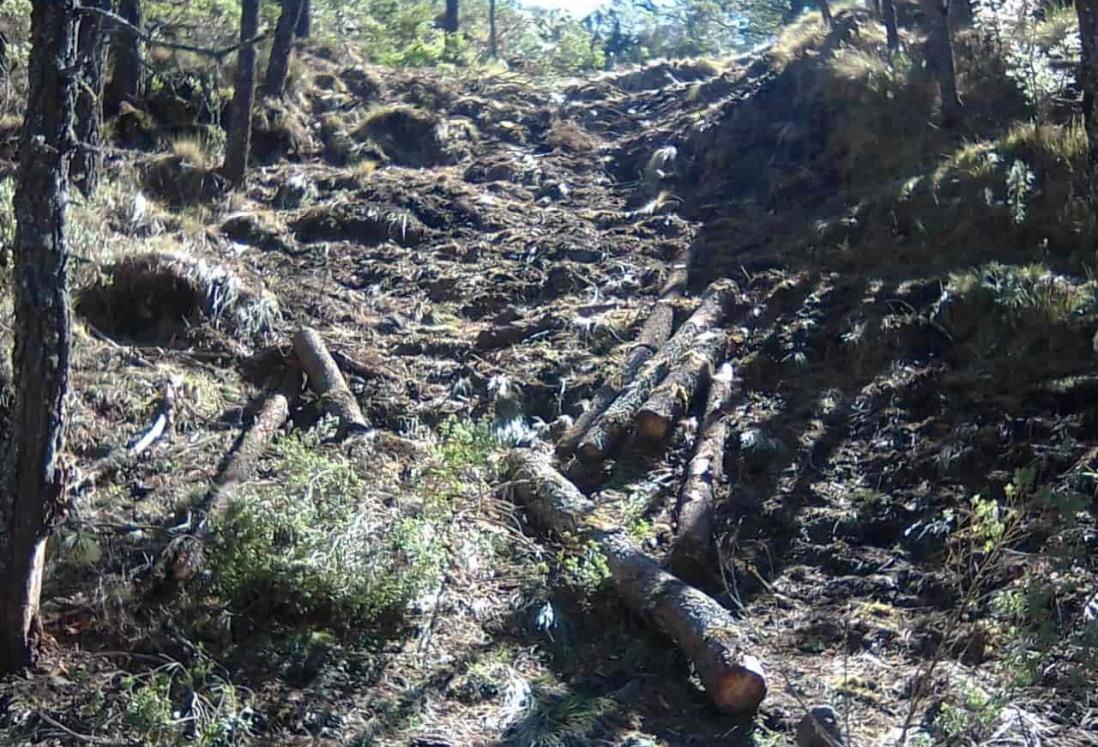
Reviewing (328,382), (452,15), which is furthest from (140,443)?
(452,15)

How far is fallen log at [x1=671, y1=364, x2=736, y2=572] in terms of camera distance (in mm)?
6746

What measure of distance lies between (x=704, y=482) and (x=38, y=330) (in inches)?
159

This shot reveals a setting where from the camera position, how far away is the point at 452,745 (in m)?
5.27

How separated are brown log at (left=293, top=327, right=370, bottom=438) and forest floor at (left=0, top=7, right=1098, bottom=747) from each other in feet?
0.60

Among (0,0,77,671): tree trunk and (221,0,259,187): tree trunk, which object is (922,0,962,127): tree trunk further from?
(0,0,77,671): tree trunk

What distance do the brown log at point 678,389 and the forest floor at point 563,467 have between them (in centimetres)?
16

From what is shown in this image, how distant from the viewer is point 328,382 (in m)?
8.54

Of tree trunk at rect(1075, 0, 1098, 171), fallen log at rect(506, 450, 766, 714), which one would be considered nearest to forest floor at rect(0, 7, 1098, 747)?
fallen log at rect(506, 450, 766, 714)

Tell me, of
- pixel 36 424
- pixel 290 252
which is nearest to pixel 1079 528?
pixel 36 424

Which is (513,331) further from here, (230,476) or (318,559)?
(318,559)

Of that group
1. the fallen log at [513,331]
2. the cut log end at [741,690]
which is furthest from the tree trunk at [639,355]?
the cut log end at [741,690]

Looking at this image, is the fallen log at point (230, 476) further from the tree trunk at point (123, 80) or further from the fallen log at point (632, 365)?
the tree trunk at point (123, 80)

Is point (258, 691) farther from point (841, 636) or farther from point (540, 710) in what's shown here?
point (841, 636)

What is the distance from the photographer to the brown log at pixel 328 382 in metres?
8.16
